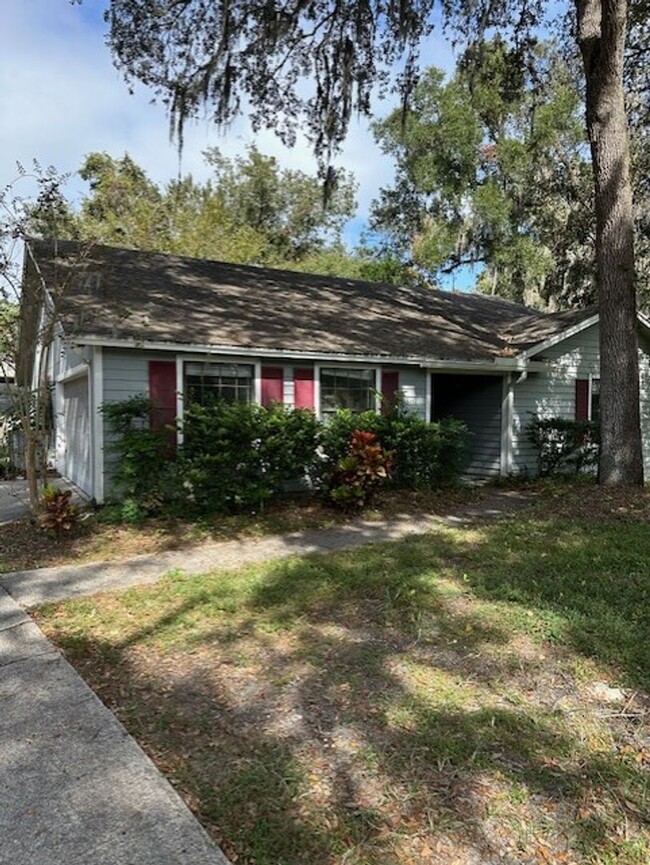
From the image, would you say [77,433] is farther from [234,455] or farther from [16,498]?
[234,455]

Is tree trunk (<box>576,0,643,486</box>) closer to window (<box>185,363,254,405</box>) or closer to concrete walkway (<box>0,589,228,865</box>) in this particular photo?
window (<box>185,363,254,405</box>)

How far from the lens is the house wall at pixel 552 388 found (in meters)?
12.1

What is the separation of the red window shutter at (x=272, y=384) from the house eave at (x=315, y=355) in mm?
268

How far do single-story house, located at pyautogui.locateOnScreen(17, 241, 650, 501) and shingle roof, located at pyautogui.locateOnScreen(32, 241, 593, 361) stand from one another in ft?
0.14

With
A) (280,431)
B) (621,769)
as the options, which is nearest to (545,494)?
(280,431)

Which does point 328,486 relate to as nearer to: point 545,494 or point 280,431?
point 280,431

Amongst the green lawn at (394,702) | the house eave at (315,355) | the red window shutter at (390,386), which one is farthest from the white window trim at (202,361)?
the green lawn at (394,702)

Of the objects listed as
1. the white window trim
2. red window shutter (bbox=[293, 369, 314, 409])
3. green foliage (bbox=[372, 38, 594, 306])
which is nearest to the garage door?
the white window trim

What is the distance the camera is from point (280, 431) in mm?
8258

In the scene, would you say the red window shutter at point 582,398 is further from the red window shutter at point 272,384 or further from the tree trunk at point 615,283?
the red window shutter at point 272,384

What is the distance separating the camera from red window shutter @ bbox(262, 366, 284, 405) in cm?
938

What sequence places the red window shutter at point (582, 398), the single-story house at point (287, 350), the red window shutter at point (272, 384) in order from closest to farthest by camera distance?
the single-story house at point (287, 350) < the red window shutter at point (272, 384) < the red window shutter at point (582, 398)

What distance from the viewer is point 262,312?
10719mm

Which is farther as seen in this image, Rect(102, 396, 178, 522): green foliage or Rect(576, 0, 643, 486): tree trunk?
Rect(576, 0, 643, 486): tree trunk
